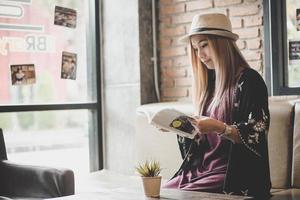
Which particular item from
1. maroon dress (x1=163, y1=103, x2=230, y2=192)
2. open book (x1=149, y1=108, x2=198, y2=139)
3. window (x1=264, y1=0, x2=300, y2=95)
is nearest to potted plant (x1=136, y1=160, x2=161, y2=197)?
open book (x1=149, y1=108, x2=198, y2=139)

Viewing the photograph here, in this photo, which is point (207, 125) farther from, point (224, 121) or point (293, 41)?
point (293, 41)

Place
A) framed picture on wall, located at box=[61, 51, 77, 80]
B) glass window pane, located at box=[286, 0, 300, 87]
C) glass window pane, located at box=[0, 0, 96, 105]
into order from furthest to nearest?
framed picture on wall, located at box=[61, 51, 77, 80] < glass window pane, located at box=[0, 0, 96, 105] < glass window pane, located at box=[286, 0, 300, 87]

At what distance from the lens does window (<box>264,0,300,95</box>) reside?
10.5 ft

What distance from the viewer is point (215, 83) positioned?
242 centimetres

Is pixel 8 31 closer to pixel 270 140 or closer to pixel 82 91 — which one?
pixel 82 91

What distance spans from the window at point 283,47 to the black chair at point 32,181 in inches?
59.3

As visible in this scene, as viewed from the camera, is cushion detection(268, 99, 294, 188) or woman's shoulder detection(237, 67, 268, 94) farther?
cushion detection(268, 99, 294, 188)

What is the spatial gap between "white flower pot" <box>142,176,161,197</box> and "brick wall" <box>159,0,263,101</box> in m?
1.65

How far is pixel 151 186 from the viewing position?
1956 mm

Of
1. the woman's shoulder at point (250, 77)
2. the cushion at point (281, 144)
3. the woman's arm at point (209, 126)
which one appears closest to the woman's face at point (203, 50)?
the woman's shoulder at point (250, 77)

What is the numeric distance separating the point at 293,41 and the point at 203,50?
3.45 feet

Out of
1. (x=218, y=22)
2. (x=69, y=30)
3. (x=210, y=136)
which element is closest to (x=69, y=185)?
(x=210, y=136)

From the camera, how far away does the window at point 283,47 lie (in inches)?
125

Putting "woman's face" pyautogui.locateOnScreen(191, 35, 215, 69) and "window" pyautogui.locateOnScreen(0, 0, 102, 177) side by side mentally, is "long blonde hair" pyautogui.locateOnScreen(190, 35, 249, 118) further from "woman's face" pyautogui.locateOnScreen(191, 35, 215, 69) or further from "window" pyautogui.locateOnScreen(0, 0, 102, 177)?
"window" pyautogui.locateOnScreen(0, 0, 102, 177)
